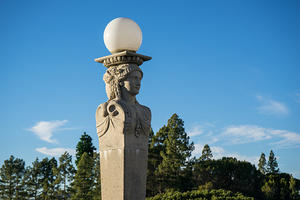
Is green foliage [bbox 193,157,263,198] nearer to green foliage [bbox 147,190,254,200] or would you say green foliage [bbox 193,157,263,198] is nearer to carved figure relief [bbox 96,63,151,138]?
green foliage [bbox 147,190,254,200]

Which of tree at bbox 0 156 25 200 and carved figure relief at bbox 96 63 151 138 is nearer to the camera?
carved figure relief at bbox 96 63 151 138

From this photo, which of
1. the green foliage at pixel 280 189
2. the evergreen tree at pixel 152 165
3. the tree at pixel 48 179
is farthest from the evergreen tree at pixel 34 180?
the green foliage at pixel 280 189

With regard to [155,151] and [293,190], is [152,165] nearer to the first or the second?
[155,151]

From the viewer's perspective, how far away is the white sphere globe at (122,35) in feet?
20.3

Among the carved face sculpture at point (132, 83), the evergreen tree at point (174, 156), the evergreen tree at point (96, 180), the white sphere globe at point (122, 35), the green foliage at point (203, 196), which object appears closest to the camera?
the carved face sculpture at point (132, 83)

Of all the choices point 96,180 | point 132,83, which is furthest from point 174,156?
point 132,83

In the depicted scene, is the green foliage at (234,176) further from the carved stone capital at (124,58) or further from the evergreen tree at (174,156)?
the carved stone capital at (124,58)

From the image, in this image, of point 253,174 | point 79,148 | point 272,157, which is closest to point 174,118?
point 79,148

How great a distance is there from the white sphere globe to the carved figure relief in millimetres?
332

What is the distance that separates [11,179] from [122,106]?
2902cm

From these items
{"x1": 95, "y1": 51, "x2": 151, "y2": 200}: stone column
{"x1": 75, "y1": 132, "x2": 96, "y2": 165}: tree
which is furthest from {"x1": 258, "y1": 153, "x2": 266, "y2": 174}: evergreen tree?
{"x1": 95, "y1": 51, "x2": 151, "y2": 200}: stone column

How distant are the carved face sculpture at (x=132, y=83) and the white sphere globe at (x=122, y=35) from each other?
501mm

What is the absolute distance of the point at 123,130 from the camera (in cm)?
577

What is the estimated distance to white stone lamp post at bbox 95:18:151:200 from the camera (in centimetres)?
580
